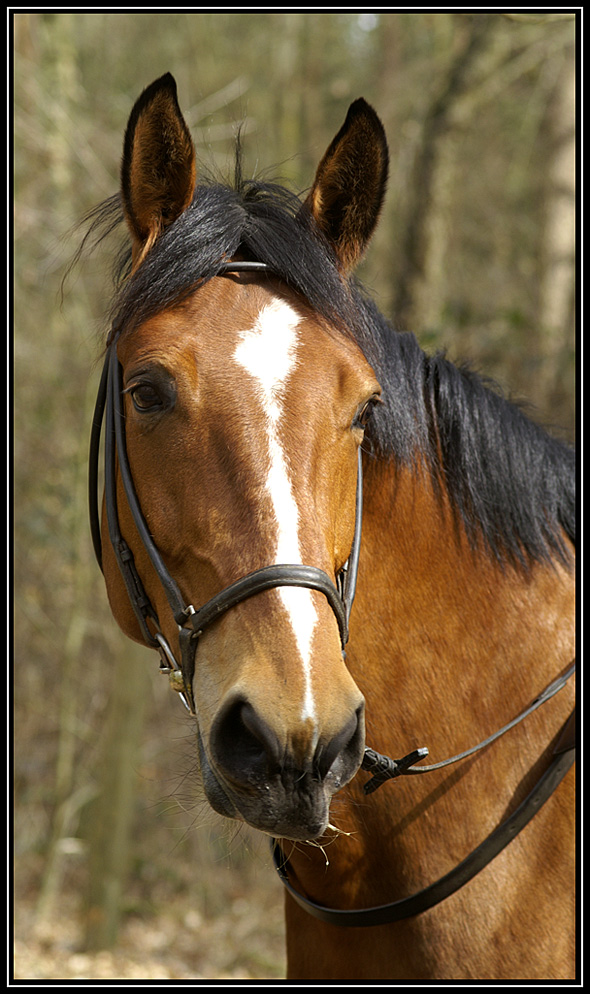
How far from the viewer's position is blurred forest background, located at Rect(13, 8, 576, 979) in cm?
722

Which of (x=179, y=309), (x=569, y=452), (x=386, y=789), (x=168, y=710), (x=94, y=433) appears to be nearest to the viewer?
(x=179, y=309)

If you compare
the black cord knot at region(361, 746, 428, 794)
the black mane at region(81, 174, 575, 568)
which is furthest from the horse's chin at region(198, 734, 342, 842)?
the black mane at region(81, 174, 575, 568)

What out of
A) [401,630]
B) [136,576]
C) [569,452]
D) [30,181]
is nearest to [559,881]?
[401,630]

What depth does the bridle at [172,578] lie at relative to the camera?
1.77 meters

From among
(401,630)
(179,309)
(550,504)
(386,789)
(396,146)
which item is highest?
(396,146)

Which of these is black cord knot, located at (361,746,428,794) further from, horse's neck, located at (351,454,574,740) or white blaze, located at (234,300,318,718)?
white blaze, located at (234,300,318,718)

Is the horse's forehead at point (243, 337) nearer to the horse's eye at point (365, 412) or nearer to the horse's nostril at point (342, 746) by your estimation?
the horse's eye at point (365, 412)

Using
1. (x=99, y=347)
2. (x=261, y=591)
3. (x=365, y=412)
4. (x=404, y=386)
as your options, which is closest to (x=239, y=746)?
(x=261, y=591)

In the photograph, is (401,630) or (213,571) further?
(401,630)

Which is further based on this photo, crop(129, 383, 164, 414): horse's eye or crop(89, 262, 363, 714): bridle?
crop(129, 383, 164, 414): horse's eye

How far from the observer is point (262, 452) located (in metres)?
1.87

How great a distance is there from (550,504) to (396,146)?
904 centimetres

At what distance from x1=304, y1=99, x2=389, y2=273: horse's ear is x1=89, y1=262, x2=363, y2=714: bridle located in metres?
0.36

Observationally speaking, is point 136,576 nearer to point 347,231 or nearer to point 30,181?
point 347,231
